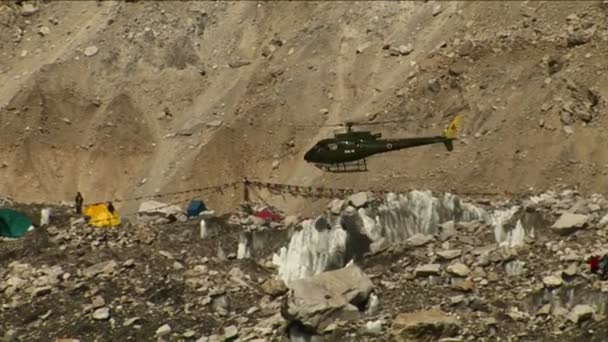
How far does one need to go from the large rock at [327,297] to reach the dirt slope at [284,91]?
7.50 metres

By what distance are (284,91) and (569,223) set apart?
13753 mm

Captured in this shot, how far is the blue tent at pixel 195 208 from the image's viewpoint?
3491cm

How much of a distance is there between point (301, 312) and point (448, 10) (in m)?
16.8

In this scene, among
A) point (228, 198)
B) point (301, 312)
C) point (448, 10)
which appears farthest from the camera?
point (448, 10)

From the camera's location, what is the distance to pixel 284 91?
4022cm

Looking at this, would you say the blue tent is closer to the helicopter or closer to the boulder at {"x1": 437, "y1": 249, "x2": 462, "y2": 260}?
the helicopter

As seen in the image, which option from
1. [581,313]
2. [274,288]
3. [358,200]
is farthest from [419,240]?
[581,313]

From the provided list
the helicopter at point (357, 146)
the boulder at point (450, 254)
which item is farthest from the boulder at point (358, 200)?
the helicopter at point (357, 146)

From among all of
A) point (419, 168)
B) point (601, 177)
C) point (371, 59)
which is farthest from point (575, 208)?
point (371, 59)

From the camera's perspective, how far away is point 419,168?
3538 centimetres

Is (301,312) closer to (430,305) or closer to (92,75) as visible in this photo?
(430,305)

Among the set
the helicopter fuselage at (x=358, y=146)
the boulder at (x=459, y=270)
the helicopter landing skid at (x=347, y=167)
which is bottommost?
the boulder at (x=459, y=270)

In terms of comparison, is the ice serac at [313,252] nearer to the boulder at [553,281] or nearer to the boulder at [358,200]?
the boulder at [358,200]

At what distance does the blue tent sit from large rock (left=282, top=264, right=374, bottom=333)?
7556mm
